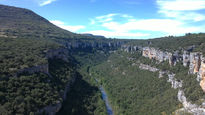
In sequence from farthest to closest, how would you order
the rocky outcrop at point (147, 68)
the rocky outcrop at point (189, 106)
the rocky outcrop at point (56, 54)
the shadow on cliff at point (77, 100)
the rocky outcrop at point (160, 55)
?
the rocky outcrop at point (147, 68)
the rocky outcrop at point (160, 55)
the rocky outcrop at point (56, 54)
the shadow on cliff at point (77, 100)
the rocky outcrop at point (189, 106)

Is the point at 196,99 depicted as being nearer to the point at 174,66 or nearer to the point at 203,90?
the point at 203,90

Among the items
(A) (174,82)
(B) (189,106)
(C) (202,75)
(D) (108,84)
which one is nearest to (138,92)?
(A) (174,82)

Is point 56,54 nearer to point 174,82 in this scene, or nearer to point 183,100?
point 174,82

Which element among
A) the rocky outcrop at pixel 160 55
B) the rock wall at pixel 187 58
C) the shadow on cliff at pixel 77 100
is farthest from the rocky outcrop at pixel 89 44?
the rock wall at pixel 187 58

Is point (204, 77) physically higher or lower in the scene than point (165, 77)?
higher

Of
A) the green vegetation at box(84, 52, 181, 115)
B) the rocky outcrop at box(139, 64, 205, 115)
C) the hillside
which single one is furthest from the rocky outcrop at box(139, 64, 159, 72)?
the rocky outcrop at box(139, 64, 205, 115)

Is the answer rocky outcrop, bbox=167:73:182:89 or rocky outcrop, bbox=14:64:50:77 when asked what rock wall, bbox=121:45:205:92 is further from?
rocky outcrop, bbox=14:64:50:77

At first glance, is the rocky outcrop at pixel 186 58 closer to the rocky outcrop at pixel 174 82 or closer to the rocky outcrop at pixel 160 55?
the rocky outcrop at pixel 160 55

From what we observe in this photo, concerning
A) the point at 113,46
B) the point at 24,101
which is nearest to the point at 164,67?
the point at 24,101

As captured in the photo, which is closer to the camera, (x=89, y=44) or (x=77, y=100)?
(x=77, y=100)
